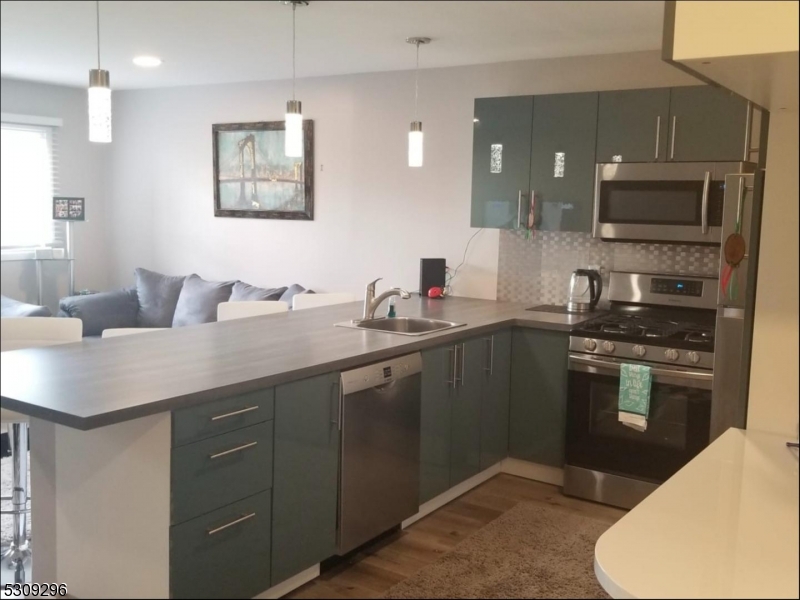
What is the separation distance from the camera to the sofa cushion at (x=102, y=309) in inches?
45.3

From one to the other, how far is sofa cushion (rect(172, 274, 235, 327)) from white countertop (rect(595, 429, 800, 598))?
111 centimetres

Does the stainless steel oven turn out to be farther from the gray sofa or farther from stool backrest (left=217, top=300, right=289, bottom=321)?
the gray sofa

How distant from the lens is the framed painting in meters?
2.12

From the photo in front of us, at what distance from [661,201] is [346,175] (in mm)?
1294

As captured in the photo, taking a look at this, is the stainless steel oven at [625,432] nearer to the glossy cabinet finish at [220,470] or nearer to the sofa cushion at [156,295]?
the glossy cabinet finish at [220,470]

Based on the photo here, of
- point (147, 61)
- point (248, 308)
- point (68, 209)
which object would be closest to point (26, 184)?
point (68, 209)

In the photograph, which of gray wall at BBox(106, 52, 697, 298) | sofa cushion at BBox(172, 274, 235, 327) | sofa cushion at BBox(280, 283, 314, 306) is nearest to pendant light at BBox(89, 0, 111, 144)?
gray wall at BBox(106, 52, 697, 298)

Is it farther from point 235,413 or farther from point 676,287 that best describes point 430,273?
point 235,413

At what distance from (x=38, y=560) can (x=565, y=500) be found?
81.8 inches

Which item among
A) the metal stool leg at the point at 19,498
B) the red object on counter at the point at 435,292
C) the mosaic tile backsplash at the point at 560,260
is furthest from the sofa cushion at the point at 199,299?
the mosaic tile backsplash at the point at 560,260

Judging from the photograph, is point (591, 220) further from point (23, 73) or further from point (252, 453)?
point (23, 73)

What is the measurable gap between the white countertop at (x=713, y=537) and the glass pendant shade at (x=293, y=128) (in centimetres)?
121

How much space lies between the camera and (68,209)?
1.09 metres

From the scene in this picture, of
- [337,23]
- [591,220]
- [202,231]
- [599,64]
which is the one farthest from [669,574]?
[599,64]
